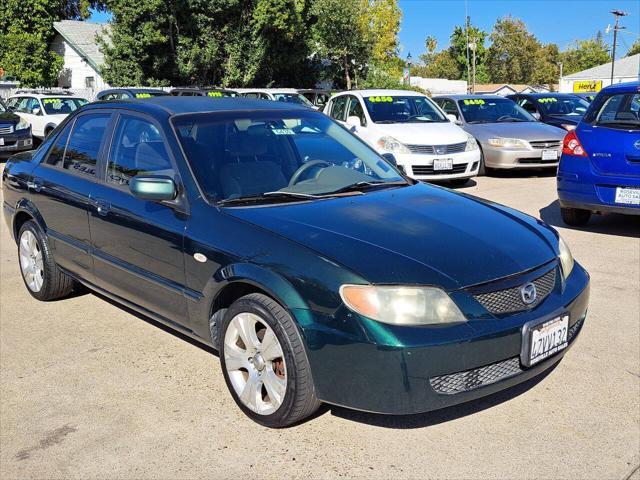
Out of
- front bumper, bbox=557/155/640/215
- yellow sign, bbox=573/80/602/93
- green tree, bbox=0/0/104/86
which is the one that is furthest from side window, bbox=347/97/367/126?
yellow sign, bbox=573/80/602/93

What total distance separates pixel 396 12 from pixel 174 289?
150ft

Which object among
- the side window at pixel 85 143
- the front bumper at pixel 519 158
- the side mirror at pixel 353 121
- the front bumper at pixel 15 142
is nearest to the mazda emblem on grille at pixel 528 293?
the side window at pixel 85 143

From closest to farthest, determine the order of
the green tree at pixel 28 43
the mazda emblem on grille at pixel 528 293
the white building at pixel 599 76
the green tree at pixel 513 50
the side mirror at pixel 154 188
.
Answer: the mazda emblem on grille at pixel 528 293 < the side mirror at pixel 154 188 < the green tree at pixel 28 43 < the white building at pixel 599 76 < the green tree at pixel 513 50

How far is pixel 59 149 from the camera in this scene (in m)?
5.06

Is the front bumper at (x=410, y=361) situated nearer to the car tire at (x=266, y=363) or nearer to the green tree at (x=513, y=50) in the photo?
the car tire at (x=266, y=363)

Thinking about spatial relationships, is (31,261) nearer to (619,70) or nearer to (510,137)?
(510,137)

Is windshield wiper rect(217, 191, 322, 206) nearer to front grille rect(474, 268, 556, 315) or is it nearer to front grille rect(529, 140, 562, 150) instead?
front grille rect(474, 268, 556, 315)

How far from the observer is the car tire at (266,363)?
2994 mm

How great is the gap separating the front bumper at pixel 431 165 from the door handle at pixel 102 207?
21.3 ft

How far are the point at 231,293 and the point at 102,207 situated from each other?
4.46 ft

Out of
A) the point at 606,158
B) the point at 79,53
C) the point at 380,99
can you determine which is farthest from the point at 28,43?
the point at 606,158

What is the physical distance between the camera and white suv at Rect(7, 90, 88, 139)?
18.2 m

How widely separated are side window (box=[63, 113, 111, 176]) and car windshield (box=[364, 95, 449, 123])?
7.08 meters

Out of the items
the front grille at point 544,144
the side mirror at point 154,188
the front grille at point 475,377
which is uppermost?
the side mirror at point 154,188
